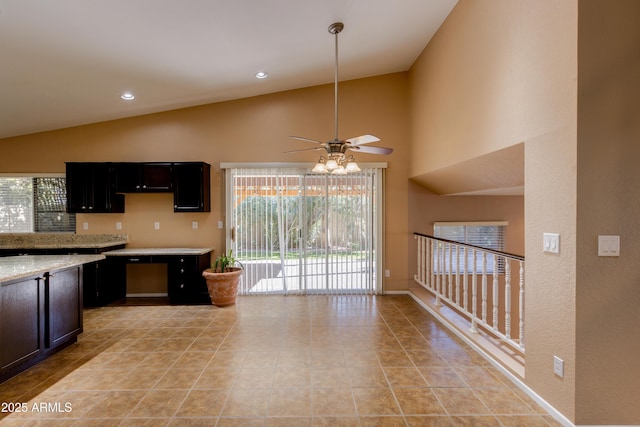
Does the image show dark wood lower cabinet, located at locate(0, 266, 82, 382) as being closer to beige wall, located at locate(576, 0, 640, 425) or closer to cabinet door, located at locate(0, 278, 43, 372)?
cabinet door, located at locate(0, 278, 43, 372)

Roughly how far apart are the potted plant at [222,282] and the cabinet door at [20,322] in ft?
6.11

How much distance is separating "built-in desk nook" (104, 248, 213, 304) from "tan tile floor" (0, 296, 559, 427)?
0.66 m

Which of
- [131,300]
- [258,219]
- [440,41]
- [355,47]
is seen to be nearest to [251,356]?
[258,219]

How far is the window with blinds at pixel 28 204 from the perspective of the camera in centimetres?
481

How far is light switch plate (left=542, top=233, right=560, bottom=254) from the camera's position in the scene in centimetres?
195

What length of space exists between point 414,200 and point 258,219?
2569 millimetres

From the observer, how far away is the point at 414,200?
4938 millimetres

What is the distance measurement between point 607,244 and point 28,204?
7.09 m

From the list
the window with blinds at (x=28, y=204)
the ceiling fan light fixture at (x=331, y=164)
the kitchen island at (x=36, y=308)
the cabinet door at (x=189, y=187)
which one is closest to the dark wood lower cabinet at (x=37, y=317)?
the kitchen island at (x=36, y=308)

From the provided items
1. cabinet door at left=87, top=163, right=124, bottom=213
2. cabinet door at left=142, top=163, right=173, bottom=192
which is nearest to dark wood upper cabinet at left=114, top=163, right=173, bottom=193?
cabinet door at left=142, top=163, right=173, bottom=192

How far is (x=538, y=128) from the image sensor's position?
6.90 feet

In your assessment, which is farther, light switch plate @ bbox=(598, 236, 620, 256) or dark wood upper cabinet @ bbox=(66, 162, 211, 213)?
dark wood upper cabinet @ bbox=(66, 162, 211, 213)

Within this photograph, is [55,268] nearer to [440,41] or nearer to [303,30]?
[303,30]

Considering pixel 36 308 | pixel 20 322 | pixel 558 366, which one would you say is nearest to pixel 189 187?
pixel 36 308
